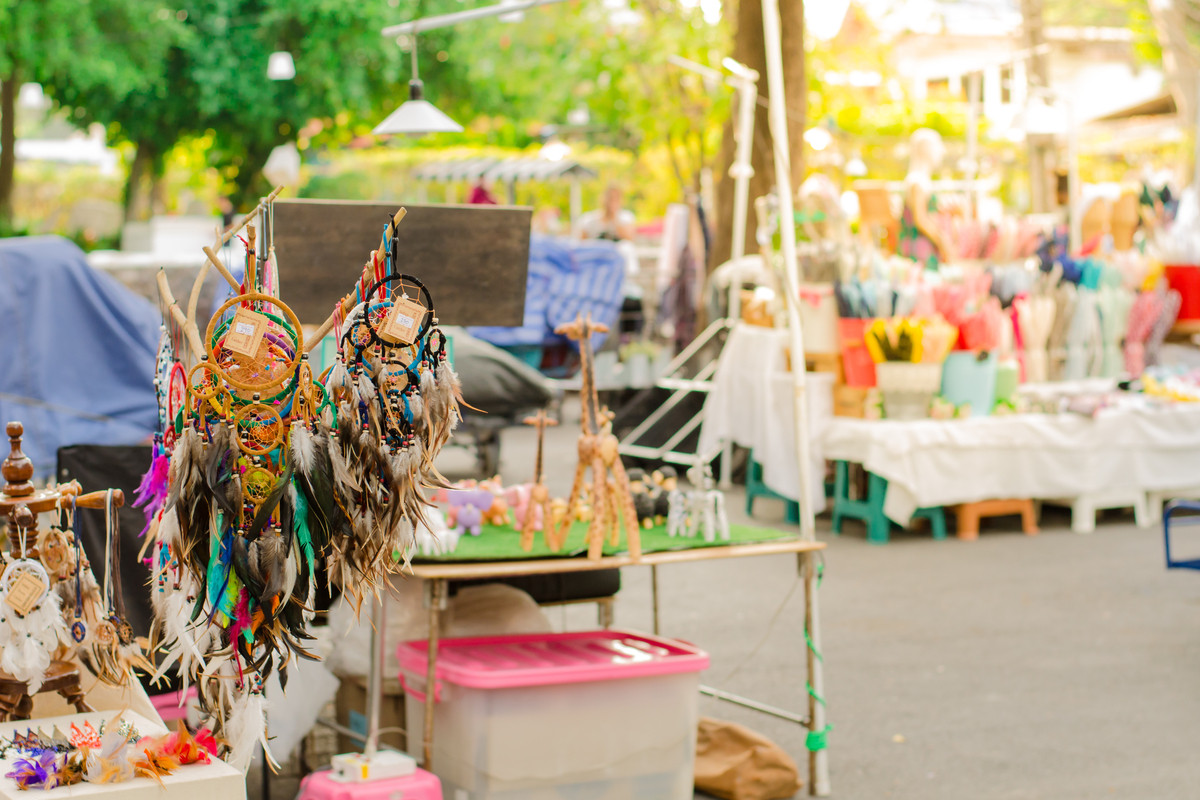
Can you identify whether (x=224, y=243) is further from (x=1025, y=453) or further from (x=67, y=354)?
(x=1025, y=453)

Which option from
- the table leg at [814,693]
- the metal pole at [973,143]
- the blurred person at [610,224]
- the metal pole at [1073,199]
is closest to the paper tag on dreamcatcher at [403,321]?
the table leg at [814,693]

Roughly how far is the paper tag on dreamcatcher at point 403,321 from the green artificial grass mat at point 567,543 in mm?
1172

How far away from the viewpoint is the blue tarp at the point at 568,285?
11.3 metres

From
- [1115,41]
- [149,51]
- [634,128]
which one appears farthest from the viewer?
[1115,41]

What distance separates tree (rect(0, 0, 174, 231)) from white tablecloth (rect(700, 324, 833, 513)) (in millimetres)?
8943

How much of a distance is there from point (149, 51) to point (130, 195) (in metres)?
3.72

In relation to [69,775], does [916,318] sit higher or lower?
higher

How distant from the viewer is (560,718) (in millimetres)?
3578

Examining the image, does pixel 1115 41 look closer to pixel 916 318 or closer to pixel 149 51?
pixel 149 51

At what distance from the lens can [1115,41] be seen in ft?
104

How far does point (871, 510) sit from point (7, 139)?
515 inches

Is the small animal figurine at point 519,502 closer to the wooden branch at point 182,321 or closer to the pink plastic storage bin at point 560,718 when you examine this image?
the pink plastic storage bin at point 560,718

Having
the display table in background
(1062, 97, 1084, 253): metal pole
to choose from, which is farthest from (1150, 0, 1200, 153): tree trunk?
the display table in background

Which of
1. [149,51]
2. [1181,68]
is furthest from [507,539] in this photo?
[1181,68]
